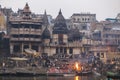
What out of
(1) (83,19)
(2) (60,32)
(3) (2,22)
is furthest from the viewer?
(1) (83,19)

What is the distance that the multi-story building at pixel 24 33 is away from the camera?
53.8m

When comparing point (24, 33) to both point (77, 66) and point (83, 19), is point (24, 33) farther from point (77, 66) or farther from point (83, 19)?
point (83, 19)

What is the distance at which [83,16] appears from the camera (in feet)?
232

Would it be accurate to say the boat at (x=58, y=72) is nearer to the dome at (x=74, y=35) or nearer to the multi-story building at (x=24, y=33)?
the multi-story building at (x=24, y=33)

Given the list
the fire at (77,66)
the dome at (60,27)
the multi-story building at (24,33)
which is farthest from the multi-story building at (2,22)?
the fire at (77,66)

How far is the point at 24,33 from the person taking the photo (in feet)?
178

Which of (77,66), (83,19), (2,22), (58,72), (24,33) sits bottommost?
(58,72)

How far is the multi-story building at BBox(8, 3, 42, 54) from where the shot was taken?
5378 cm

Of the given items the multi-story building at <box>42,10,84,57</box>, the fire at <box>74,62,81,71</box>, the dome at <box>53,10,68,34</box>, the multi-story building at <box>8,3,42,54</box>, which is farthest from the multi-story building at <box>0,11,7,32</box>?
the fire at <box>74,62,81,71</box>

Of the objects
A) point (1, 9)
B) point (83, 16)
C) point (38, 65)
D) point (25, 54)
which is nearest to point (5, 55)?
point (25, 54)

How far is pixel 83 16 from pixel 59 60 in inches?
869

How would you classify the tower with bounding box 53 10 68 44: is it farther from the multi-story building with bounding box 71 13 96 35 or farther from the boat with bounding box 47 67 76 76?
the boat with bounding box 47 67 76 76

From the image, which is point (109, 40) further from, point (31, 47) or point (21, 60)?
point (21, 60)

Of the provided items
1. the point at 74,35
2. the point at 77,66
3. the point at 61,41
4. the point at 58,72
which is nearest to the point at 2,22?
the point at 61,41
